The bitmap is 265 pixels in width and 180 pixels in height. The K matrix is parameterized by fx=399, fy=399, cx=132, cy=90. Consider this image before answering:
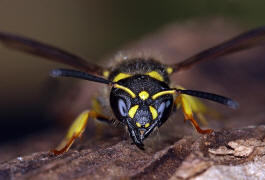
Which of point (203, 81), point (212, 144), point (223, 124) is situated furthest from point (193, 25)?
point (212, 144)

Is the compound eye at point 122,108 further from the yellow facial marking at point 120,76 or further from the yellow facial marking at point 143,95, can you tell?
the yellow facial marking at point 120,76

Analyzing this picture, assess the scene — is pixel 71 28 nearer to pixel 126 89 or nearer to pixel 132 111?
pixel 126 89

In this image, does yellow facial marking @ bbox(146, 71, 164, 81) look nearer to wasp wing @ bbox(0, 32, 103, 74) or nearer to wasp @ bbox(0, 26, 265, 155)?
wasp @ bbox(0, 26, 265, 155)

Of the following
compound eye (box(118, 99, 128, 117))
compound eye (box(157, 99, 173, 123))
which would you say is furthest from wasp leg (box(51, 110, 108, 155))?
compound eye (box(157, 99, 173, 123))

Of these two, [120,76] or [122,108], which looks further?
[120,76]

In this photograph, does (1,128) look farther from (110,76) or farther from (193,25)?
(193,25)

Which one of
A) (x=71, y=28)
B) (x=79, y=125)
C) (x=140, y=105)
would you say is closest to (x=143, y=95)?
(x=140, y=105)
